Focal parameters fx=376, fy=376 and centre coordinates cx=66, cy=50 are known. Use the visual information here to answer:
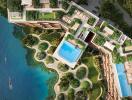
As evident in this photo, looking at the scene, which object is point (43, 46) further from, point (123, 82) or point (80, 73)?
point (123, 82)

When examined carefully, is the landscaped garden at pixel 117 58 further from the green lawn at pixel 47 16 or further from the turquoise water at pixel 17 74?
the turquoise water at pixel 17 74

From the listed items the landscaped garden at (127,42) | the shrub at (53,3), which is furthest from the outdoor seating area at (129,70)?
the shrub at (53,3)

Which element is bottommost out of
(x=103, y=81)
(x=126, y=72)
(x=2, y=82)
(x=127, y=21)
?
(x=2, y=82)

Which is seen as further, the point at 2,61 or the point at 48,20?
the point at 2,61

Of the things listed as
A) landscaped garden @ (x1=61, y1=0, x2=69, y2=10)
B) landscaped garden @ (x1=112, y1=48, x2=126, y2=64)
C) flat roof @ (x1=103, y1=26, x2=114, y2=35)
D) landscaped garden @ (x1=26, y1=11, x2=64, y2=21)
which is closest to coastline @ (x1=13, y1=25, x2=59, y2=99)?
landscaped garden @ (x1=26, y1=11, x2=64, y2=21)

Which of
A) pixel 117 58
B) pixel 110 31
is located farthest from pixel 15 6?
pixel 117 58

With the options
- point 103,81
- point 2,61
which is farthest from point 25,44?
point 103,81

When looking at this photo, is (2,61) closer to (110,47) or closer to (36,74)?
(36,74)

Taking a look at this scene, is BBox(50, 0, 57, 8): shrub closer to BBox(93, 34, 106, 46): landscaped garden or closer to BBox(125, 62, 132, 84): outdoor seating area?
BBox(93, 34, 106, 46): landscaped garden
